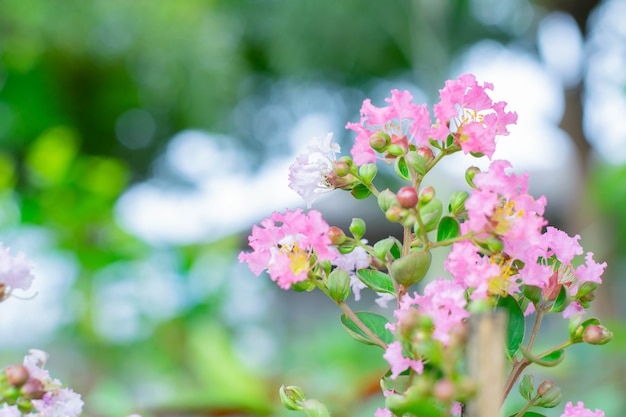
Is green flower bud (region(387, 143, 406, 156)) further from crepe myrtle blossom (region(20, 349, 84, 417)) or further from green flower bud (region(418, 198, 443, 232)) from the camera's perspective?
crepe myrtle blossom (region(20, 349, 84, 417))

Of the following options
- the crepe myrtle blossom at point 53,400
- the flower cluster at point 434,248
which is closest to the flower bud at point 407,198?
the flower cluster at point 434,248

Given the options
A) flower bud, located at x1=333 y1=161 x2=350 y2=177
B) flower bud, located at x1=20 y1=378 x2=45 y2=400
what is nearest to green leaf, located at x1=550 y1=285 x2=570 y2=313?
flower bud, located at x1=333 y1=161 x2=350 y2=177

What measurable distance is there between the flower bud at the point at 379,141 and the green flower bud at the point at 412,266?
6cm

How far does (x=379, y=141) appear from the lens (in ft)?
0.97

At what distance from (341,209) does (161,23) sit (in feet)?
5.42

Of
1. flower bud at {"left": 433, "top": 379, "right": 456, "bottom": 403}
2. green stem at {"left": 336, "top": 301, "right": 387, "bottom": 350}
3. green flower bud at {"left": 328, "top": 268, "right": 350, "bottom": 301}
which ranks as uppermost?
green flower bud at {"left": 328, "top": 268, "right": 350, "bottom": 301}

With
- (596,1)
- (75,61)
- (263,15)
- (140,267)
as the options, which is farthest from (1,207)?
(263,15)

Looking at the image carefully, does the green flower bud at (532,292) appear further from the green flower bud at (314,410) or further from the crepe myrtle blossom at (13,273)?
the crepe myrtle blossom at (13,273)

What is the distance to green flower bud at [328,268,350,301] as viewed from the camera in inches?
11.1

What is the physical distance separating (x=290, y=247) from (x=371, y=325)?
5cm

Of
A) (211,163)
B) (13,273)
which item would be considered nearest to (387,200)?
(13,273)

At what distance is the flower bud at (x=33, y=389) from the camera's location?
0.26 meters

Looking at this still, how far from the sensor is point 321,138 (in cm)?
31

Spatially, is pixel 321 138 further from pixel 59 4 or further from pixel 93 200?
pixel 59 4
